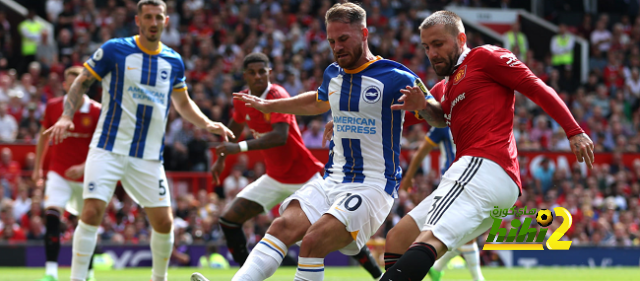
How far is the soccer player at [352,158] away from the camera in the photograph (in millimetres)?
5023

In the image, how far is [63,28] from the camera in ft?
60.6

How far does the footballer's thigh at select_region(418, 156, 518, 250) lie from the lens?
4.43 meters

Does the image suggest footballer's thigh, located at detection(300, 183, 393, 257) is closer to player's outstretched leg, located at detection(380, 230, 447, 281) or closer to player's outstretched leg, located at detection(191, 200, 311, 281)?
player's outstretched leg, located at detection(191, 200, 311, 281)

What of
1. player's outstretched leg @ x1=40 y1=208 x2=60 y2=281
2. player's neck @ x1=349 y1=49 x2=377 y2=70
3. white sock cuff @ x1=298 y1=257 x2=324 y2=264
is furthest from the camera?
player's outstretched leg @ x1=40 y1=208 x2=60 y2=281

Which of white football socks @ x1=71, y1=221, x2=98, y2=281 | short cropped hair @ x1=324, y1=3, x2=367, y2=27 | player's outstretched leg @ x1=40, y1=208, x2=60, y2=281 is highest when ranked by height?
short cropped hair @ x1=324, y1=3, x2=367, y2=27

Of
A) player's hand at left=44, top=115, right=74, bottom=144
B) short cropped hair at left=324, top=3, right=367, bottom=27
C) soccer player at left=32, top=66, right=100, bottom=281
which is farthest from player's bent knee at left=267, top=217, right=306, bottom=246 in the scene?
soccer player at left=32, top=66, right=100, bottom=281

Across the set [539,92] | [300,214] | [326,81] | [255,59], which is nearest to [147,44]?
[255,59]

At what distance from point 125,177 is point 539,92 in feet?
12.9

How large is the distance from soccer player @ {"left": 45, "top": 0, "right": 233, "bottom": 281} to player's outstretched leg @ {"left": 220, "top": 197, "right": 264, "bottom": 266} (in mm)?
750

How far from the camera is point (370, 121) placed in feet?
17.1

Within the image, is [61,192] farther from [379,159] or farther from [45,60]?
[45,60]

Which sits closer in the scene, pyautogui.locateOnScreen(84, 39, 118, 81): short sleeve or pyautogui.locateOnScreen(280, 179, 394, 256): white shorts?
pyautogui.locateOnScreen(280, 179, 394, 256): white shorts

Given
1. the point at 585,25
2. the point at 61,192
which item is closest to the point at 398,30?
the point at 585,25

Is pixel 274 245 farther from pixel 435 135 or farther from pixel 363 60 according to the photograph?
pixel 435 135
